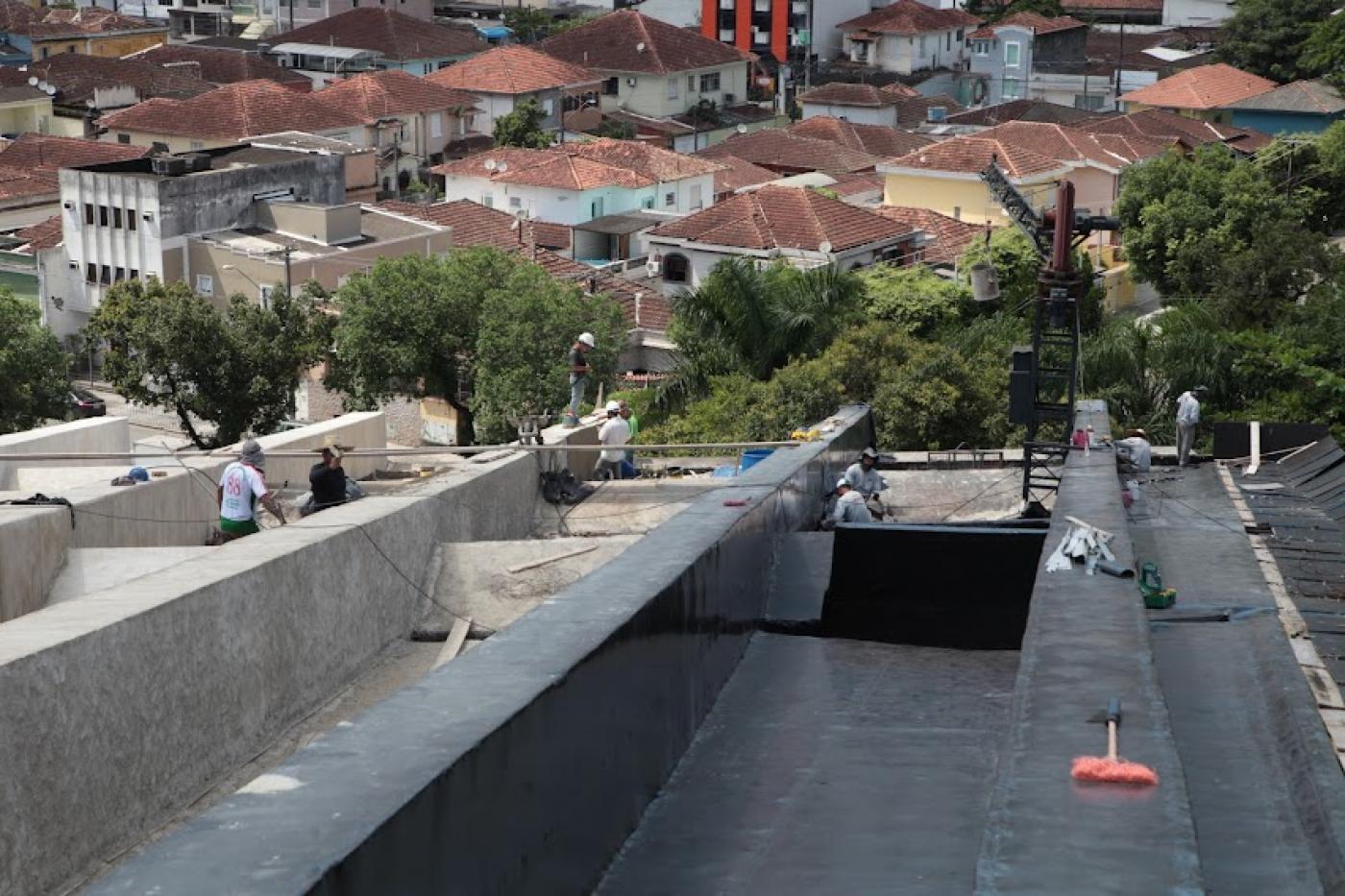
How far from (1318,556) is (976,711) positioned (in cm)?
494

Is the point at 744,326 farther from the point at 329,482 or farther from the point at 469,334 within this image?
the point at 329,482

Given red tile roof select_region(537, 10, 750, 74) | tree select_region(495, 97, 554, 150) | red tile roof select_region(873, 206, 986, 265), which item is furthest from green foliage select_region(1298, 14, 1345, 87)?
tree select_region(495, 97, 554, 150)

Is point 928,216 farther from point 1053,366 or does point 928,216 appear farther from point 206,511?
point 206,511

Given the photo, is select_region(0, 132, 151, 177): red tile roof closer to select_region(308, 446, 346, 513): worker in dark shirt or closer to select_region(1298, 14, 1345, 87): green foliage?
select_region(1298, 14, 1345, 87): green foliage

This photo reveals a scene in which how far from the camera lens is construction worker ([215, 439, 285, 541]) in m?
10.5

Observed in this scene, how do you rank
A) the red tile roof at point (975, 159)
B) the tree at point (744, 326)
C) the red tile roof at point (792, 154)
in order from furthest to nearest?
the red tile roof at point (792, 154) → the red tile roof at point (975, 159) → the tree at point (744, 326)

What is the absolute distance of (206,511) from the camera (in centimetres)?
1179

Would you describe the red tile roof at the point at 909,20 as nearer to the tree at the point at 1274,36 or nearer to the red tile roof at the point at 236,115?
the tree at the point at 1274,36

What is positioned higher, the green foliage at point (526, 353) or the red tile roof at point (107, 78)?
the red tile roof at point (107, 78)

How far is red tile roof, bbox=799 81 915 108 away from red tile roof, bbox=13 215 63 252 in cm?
3281

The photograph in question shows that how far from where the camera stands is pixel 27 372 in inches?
1359

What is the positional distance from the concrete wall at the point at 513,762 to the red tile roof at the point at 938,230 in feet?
127

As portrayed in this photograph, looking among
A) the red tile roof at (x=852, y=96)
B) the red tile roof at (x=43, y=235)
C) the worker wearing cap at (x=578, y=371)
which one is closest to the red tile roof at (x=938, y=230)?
the red tile roof at (x=43, y=235)

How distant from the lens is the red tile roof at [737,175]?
58.5 m
